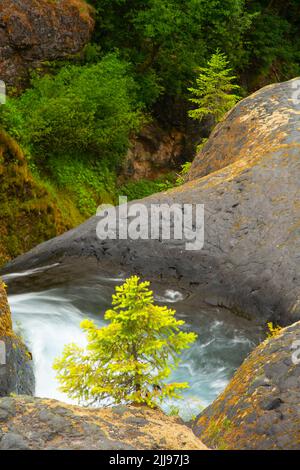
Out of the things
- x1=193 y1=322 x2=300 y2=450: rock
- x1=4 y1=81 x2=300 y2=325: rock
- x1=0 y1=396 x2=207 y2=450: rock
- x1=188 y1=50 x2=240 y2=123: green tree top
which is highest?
x1=188 y1=50 x2=240 y2=123: green tree top

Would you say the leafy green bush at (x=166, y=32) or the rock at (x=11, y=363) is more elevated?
the leafy green bush at (x=166, y=32)

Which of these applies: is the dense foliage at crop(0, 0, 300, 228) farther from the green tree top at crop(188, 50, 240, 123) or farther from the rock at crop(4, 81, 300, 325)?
the rock at crop(4, 81, 300, 325)

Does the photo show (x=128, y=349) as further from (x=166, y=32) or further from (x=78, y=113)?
(x=166, y=32)

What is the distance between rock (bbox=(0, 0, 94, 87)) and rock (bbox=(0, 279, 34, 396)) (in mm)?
12738

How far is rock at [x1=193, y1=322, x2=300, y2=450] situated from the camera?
4.68 m

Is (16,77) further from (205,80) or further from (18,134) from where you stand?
(205,80)

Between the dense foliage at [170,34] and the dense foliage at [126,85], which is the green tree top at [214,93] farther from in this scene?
the dense foliage at [170,34]

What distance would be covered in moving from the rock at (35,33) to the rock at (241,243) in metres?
7.87

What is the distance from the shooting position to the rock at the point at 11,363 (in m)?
6.02

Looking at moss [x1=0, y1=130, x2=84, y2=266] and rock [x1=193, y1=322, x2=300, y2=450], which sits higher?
moss [x1=0, y1=130, x2=84, y2=266]

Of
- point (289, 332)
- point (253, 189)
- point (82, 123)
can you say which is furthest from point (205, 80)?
point (289, 332)

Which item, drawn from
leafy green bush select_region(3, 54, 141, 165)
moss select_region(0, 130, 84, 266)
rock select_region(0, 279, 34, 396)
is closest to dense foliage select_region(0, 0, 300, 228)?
leafy green bush select_region(3, 54, 141, 165)

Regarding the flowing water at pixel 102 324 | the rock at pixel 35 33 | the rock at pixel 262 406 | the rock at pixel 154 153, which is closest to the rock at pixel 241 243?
the flowing water at pixel 102 324

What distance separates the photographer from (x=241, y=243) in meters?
10.5
